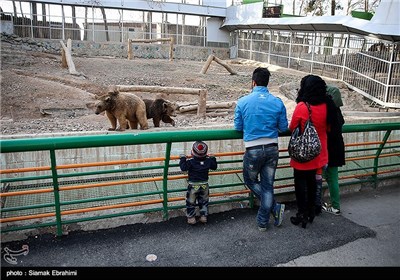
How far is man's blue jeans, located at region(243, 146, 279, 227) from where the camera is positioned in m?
3.39

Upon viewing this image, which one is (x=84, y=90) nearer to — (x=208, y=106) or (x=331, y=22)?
(x=208, y=106)

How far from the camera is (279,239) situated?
3361mm

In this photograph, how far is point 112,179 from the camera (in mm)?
4129

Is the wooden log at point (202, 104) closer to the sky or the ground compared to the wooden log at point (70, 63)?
closer to the ground

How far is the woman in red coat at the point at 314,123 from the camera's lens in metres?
3.50

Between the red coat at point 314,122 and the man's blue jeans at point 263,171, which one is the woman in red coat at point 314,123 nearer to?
the red coat at point 314,122

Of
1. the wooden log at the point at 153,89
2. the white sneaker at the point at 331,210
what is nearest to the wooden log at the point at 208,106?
the wooden log at the point at 153,89

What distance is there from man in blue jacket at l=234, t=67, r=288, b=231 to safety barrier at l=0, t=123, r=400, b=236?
0.21 metres

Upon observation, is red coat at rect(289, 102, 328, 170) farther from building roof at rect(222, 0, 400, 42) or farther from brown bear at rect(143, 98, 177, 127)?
building roof at rect(222, 0, 400, 42)

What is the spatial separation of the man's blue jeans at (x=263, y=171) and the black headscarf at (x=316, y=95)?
23.6 inches

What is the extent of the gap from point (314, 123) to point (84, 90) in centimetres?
1253

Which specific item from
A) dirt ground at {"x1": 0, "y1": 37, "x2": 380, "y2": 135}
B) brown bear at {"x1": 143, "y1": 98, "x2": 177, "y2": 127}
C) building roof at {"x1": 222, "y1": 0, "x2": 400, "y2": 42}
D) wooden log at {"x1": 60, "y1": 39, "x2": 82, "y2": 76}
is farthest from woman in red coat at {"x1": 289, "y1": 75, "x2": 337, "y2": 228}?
wooden log at {"x1": 60, "y1": 39, "x2": 82, "y2": 76}
